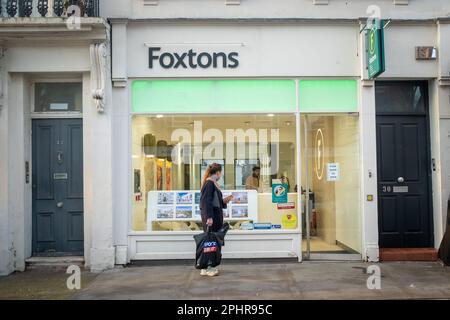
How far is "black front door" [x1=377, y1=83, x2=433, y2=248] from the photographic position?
33.6 feet

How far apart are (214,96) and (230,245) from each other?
2.85 meters

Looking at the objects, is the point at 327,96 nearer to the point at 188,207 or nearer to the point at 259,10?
the point at 259,10

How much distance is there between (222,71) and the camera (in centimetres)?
1000

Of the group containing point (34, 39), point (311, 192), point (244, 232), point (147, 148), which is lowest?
point (244, 232)

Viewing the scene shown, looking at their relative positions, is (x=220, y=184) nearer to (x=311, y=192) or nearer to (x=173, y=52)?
(x=311, y=192)

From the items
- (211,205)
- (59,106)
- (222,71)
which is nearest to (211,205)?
(211,205)

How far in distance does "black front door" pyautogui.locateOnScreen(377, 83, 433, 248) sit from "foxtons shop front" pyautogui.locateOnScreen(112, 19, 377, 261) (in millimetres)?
497

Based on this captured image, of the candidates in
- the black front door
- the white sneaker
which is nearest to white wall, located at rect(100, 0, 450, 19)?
the black front door

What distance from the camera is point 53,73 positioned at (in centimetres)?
1002

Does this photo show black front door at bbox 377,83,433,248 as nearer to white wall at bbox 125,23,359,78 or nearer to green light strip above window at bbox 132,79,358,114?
green light strip above window at bbox 132,79,358,114
